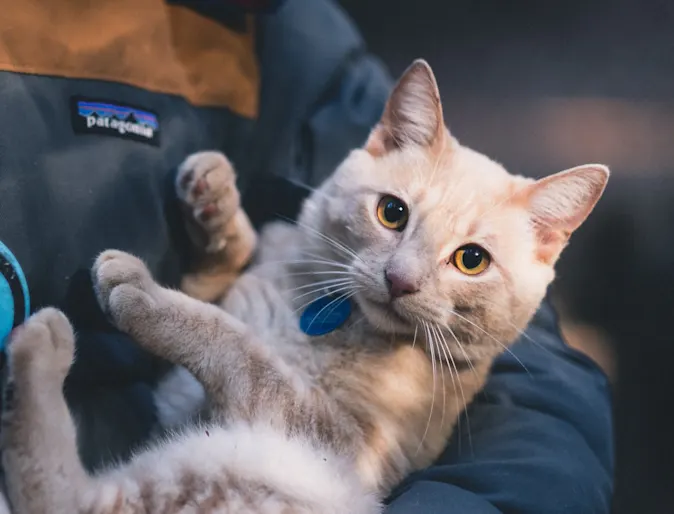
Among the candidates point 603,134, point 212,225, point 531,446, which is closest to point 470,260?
point 531,446

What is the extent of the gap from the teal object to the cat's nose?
1.72 ft

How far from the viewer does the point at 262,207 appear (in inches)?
57.4

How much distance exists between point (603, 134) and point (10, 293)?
1.61 m

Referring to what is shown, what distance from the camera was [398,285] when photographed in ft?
3.20

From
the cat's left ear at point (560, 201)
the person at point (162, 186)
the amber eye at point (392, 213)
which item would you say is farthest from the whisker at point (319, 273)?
the cat's left ear at point (560, 201)

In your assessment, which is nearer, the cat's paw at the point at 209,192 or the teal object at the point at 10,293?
the teal object at the point at 10,293

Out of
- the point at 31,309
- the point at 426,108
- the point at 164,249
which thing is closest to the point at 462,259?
the point at 426,108

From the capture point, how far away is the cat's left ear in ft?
3.48

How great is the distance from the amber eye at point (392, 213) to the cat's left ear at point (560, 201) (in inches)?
8.2

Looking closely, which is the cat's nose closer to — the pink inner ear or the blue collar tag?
the blue collar tag

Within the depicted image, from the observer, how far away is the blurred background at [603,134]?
71.1 inches

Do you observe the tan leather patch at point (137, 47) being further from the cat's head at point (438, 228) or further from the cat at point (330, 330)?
the cat's head at point (438, 228)

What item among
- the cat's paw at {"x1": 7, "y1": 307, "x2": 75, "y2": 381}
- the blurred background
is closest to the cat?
the cat's paw at {"x1": 7, "y1": 307, "x2": 75, "y2": 381}

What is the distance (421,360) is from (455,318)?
0.37 feet
